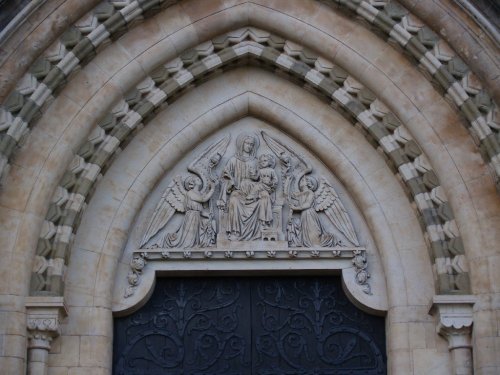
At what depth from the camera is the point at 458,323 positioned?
12141mm

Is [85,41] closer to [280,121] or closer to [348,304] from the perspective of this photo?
[280,121]

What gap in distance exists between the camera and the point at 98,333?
12.5 metres

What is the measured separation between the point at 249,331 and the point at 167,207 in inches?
61.7

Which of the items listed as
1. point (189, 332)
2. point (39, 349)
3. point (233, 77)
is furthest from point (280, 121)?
point (39, 349)

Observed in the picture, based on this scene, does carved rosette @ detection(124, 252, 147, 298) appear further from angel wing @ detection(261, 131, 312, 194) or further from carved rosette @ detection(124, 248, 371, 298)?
angel wing @ detection(261, 131, 312, 194)

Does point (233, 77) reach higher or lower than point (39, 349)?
higher

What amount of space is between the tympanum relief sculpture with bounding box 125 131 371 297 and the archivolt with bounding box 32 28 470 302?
0.74m

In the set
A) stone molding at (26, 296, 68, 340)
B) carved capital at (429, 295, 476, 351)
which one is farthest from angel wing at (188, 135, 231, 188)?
carved capital at (429, 295, 476, 351)

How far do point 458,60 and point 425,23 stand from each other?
520 millimetres

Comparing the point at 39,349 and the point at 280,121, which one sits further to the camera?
the point at 280,121

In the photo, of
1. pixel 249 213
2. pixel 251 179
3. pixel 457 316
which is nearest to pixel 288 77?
pixel 251 179

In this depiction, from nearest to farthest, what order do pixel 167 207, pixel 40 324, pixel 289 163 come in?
pixel 40 324
pixel 167 207
pixel 289 163

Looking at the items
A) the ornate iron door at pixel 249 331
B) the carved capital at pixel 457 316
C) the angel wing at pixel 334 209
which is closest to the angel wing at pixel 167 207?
the ornate iron door at pixel 249 331

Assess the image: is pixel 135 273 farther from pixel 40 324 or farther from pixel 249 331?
pixel 249 331
